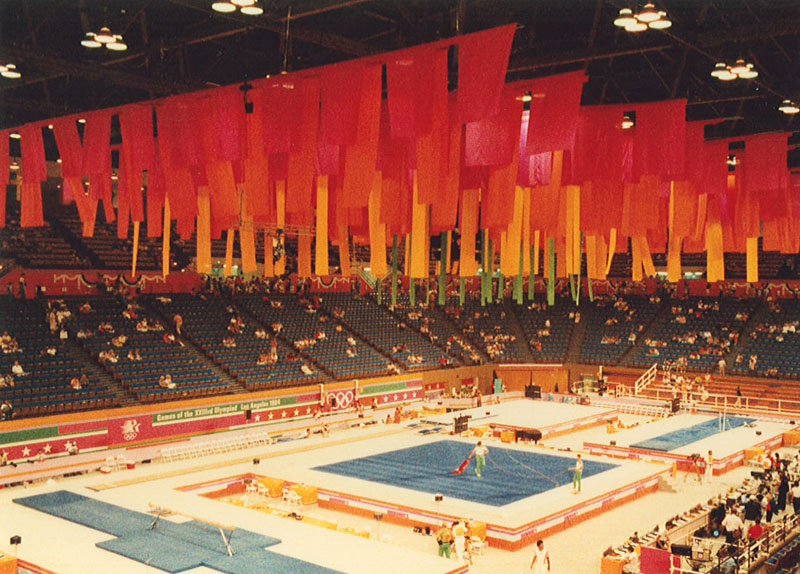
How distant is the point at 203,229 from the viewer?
10641 mm

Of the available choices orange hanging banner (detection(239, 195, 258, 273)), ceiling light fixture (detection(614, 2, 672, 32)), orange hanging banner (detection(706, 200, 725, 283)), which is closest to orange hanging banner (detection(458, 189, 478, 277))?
ceiling light fixture (detection(614, 2, 672, 32))

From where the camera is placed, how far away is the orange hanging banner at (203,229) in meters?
10.6

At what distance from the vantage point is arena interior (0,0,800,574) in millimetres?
9227

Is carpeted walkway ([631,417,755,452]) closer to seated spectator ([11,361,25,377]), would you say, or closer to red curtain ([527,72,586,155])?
red curtain ([527,72,586,155])

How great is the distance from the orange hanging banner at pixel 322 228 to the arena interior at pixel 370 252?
0.04 meters

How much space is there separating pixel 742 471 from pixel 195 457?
53.3 feet

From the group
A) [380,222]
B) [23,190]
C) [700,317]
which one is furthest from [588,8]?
[700,317]

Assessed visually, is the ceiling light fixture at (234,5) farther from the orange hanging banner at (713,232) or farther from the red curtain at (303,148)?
the orange hanging banner at (713,232)

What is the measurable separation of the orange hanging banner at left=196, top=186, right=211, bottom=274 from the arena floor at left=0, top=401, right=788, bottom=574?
201 inches

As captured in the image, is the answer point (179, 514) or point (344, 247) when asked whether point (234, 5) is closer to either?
point (344, 247)

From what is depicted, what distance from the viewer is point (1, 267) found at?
27.8 m

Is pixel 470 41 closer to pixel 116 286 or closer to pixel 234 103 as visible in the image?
pixel 234 103

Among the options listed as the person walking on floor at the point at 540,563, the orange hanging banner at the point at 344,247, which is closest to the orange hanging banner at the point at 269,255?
the orange hanging banner at the point at 344,247

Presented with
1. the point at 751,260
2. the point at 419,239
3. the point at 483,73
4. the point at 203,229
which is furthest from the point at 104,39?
the point at 751,260
